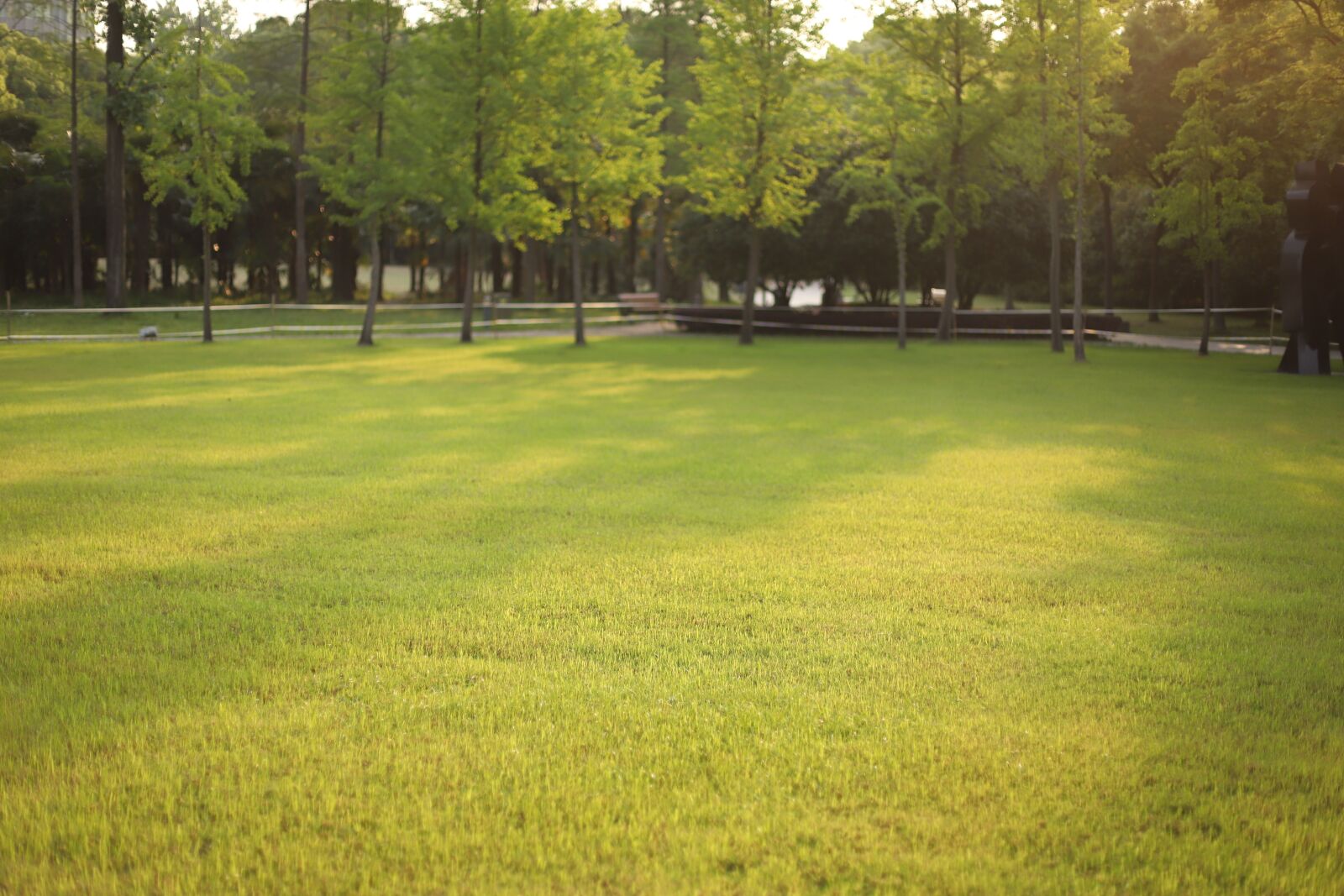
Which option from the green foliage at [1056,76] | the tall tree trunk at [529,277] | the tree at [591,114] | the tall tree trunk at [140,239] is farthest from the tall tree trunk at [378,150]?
the tall tree trunk at [529,277]

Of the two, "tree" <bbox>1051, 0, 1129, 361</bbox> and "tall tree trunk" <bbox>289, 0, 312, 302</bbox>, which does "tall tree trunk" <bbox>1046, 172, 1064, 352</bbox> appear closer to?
"tree" <bbox>1051, 0, 1129, 361</bbox>

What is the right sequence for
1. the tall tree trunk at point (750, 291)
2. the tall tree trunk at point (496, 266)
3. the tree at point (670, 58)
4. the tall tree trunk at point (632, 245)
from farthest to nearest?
the tall tree trunk at point (496, 266) < the tall tree trunk at point (632, 245) < the tree at point (670, 58) < the tall tree trunk at point (750, 291)

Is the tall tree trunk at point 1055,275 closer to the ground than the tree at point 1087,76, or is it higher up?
closer to the ground

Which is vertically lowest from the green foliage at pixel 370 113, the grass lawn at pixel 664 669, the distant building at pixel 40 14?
the grass lawn at pixel 664 669

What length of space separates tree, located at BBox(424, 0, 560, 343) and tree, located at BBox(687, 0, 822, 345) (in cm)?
521

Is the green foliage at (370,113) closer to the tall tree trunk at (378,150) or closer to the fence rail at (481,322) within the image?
the tall tree trunk at (378,150)

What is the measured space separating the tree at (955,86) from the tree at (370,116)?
53.6 ft

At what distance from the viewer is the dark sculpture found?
958 inches

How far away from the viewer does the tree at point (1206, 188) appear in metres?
32.1

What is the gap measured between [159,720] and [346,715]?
801 mm

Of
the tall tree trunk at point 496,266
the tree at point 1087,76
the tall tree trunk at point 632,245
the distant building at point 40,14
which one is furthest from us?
the tall tree trunk at point 496,266

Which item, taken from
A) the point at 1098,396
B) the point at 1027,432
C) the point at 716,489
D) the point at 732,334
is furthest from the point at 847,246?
the point at 716,489

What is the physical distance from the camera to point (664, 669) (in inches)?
230

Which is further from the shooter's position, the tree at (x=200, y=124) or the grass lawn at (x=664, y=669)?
the tree at (x=200, y=124)
